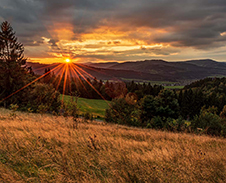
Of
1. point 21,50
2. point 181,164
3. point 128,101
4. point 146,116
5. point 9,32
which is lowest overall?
point 146,116

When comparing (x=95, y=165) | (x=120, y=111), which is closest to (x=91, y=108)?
(x=120, y=111)

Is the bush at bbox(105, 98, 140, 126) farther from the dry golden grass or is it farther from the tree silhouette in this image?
the dry golden grass

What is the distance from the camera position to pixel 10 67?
3869 centimetres

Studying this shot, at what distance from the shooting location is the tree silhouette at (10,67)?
3838 centimetres

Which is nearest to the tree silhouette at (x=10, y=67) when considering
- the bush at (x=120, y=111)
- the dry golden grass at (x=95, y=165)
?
the bush at (x=120, y=111)

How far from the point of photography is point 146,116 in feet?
135

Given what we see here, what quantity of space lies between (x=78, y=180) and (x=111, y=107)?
35345 mm

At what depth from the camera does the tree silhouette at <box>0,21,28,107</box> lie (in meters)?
38.4

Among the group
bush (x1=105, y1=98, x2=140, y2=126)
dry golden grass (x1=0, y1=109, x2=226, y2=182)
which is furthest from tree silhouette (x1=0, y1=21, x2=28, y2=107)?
dry golden grass (x1=0, y1=109, x2=226, y2=182)

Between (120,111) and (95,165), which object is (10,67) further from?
(95,165)

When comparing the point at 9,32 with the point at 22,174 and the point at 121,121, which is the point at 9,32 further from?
the point at 22,174

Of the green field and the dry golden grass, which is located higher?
the dry golden grass

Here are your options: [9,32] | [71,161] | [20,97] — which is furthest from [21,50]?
[71,161]

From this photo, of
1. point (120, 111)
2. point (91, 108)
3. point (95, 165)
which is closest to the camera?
point (95, 165)
